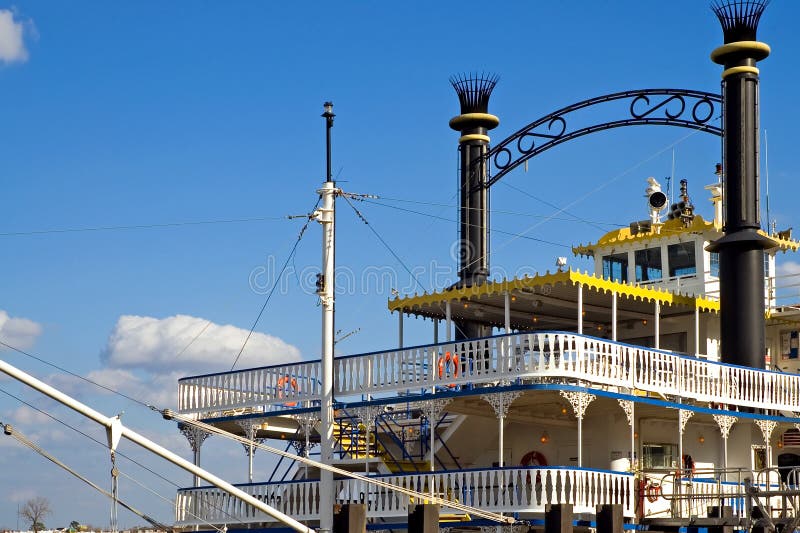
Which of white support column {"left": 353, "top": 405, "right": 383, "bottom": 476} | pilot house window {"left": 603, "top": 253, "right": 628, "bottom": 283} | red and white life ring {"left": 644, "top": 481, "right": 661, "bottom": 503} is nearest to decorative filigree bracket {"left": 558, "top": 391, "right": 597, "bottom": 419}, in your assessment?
red and white life ring {"left": 644, "top": 481, "right": 661, "bottom": 503}

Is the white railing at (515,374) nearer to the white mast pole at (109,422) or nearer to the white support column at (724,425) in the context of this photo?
the white support column at (724,425)

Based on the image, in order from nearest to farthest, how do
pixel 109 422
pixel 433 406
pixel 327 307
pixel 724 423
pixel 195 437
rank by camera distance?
pixel 109 422, pixel 433 406, pixel 327 307, pixel 724 423, pixel 195 437

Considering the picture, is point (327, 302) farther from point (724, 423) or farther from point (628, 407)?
point (724, 423)

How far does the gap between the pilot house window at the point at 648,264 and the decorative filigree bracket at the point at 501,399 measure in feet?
30.4

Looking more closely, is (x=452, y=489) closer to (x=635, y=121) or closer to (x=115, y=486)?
(x=115, y=486)

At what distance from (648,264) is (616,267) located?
0.90 meters

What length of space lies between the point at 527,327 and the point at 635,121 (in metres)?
5.57

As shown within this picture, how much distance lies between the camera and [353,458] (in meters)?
28.8

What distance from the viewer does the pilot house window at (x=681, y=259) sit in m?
33.6

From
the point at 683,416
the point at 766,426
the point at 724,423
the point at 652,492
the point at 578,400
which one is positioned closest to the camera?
the point at 578,400

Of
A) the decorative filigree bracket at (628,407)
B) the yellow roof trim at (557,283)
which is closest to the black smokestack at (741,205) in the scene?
the yellow roof trim at (557,283)

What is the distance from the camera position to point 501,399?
25797 mm

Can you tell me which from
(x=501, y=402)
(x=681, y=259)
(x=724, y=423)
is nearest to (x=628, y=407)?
(x=501, y=402)

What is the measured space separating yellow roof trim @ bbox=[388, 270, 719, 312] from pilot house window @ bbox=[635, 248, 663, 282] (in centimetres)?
281
